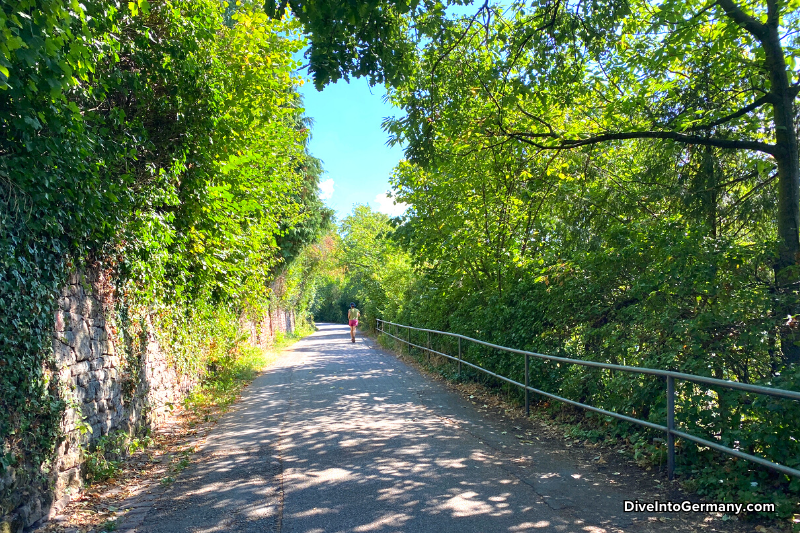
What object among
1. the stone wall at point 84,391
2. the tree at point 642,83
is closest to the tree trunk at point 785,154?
the tree at point 642,83

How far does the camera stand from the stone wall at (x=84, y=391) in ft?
13.4

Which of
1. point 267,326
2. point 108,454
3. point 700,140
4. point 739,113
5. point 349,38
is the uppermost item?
point 349,38

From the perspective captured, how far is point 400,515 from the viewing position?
4160mm

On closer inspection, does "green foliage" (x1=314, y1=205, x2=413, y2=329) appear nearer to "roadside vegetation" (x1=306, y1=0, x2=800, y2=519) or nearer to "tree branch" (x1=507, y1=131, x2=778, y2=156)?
"roadside vegetation" (x1=306, y1=0, x2=800, y2=519)

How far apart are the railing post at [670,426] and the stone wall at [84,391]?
17.9ft

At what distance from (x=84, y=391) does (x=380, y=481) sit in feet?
10.2

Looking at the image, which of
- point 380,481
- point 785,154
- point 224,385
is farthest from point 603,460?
point 224,385

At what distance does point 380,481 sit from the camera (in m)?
4.98

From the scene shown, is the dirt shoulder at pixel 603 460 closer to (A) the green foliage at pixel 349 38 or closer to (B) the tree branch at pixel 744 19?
(A) the green foliage at pixel 349 38

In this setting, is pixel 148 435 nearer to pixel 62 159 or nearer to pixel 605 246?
pixel 62 159

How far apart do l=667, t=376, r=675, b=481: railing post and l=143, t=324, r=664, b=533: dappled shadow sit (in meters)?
0.80

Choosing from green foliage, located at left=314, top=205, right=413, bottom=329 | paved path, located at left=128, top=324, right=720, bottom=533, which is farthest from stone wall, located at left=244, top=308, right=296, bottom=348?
paved path, located at left=128, top=324, right=720, bottom=533

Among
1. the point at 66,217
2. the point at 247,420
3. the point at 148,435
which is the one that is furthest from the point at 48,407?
the point at 247,420

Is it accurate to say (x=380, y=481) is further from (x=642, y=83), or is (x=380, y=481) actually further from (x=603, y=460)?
(x=642, y=83)
